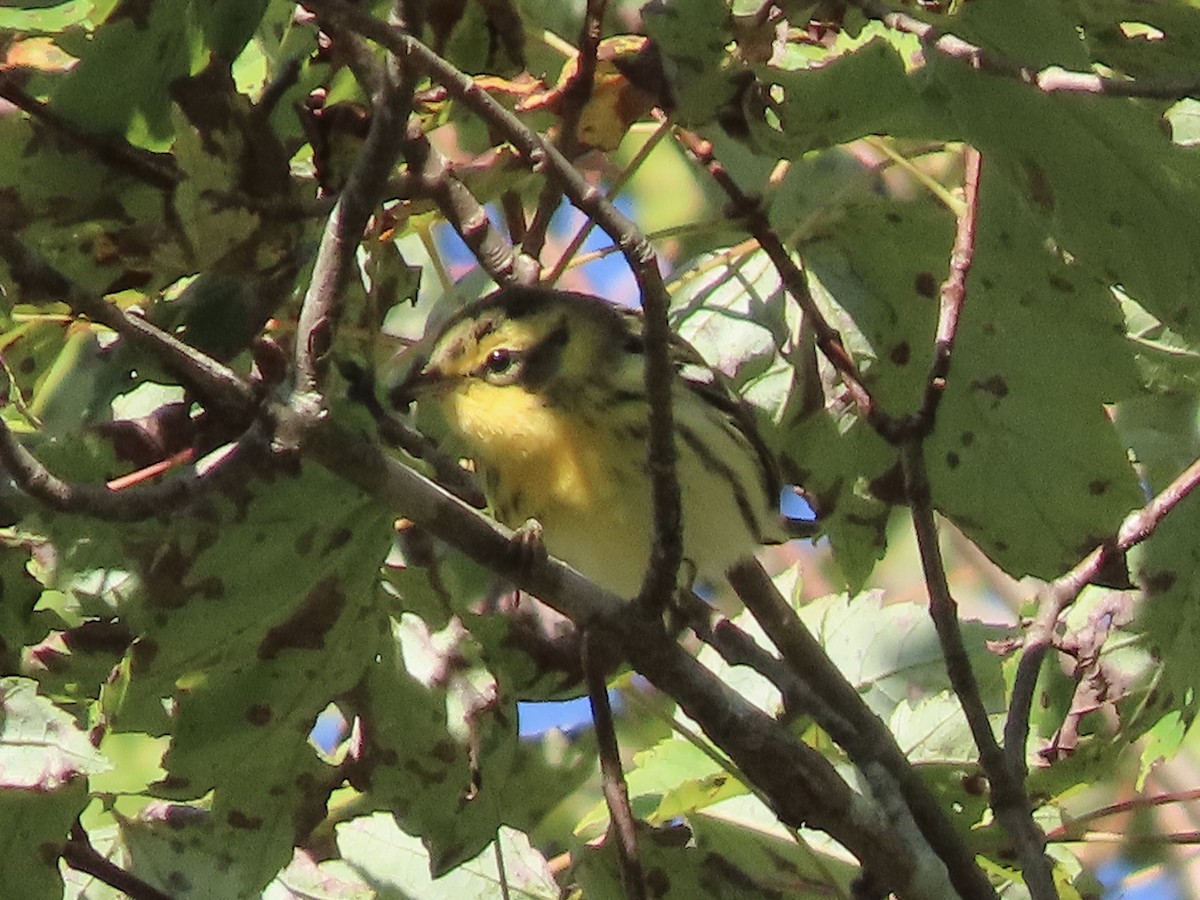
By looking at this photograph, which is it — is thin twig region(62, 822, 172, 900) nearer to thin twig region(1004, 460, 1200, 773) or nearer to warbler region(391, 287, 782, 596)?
warbler region(391, 287, 782, 596)

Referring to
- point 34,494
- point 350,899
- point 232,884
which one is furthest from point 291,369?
point 350,899

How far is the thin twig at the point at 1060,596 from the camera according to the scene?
6.26 feet

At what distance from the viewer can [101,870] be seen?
1.95 metres

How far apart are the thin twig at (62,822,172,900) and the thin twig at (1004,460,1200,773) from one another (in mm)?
924

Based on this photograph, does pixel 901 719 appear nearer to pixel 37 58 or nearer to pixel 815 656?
pixel 815 656

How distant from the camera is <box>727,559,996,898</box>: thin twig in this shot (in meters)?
2.09

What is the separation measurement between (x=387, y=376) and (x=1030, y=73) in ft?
3.55

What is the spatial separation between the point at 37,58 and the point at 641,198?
2.28 m

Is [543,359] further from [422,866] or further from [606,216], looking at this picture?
[606,216]

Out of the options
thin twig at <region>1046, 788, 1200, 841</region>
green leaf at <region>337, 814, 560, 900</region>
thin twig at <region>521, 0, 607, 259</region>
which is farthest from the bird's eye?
thin twig at <region>1046, 788, 1200, 841</region>

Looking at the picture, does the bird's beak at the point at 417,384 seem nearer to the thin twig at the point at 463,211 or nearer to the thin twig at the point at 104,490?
the thin twig at the point at 463,211

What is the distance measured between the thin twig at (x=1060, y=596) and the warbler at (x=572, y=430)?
0.54 m

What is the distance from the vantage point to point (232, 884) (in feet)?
6.39

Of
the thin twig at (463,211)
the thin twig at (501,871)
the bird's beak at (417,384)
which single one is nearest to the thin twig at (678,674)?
the thin twig at (501,871)
